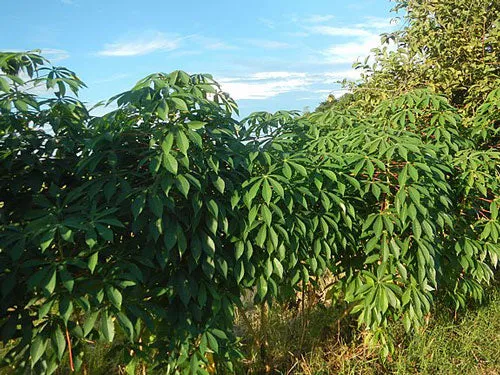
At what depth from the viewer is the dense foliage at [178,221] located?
1745mm

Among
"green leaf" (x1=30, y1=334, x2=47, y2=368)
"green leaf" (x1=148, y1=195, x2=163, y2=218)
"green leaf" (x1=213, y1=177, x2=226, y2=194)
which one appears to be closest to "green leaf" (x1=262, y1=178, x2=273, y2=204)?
"green leaf" (x1=213, y1=177, x2=226, y2=194)

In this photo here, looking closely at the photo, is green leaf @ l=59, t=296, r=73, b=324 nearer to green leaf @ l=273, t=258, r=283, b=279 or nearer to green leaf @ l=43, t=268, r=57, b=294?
green leaf @ l=43, t=268, r=57, b=294

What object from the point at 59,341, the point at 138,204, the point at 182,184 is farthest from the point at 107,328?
the point at 182,184

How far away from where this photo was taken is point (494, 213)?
3.00 metres

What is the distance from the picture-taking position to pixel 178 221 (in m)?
1.94

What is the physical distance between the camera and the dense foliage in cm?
175

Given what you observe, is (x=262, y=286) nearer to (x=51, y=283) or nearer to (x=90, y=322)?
(x=90, y=322)

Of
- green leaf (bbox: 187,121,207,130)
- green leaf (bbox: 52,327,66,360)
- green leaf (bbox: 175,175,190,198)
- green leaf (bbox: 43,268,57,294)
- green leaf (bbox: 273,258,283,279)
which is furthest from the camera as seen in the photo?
green leaf (bbox: 273,258,283,279)

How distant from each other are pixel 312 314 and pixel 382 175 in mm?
1296

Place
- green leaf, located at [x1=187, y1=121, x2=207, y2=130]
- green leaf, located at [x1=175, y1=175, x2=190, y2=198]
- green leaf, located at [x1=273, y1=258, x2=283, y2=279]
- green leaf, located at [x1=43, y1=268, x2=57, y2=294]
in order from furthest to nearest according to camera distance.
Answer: green leaf, located at [x1=273, y1=258, x2=283, y2=279], green leaf, located at [x1=187, y1=121, x2=207, y2=130], green leaf, located at [x1=175, y1=175, x2=190, y2=198], green leaf, located at [x1=43, y1=268, x2=57, y2=294]

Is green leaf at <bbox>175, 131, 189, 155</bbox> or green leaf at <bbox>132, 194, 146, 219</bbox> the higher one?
green leaf at <bbox>175, 131, 189, 155</bbox>

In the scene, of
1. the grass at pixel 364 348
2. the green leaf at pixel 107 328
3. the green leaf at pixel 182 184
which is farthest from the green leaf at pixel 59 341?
the grass at pixel 364 348

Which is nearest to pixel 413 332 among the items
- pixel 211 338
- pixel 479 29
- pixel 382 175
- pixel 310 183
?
pixel 382 175

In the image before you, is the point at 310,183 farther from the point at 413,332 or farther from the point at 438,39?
the point at 438,39
